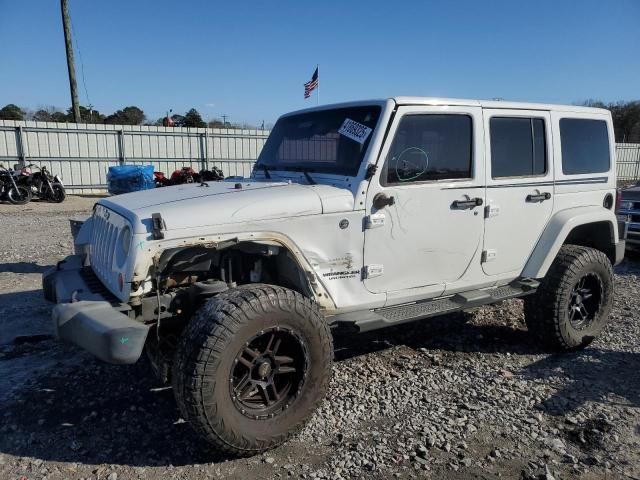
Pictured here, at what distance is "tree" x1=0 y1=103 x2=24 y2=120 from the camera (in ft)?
121

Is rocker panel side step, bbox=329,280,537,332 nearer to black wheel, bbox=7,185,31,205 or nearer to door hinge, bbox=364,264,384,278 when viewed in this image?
door hinge, bbox=364,264,384,278

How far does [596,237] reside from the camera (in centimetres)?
493

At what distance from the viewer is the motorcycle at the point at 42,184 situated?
50.7ft

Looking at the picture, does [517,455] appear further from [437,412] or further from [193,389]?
[193,389]

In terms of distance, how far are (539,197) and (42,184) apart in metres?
15.5

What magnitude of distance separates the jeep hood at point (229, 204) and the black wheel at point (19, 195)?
13.7m

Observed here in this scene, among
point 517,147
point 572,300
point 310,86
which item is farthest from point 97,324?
point 310,86

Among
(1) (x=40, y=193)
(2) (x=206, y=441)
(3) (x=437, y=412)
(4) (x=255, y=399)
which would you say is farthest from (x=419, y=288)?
(1) (x=40, y=193)

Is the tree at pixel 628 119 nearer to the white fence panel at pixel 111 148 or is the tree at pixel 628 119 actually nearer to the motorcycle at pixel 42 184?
the white fence panel at pixel 111 148

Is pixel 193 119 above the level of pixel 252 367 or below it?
above

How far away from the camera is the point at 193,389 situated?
107 inches

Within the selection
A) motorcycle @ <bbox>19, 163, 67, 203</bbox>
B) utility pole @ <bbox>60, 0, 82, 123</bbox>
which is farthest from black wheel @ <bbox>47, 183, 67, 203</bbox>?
utility pole @ <bbox>60, 0, 82, 123</bbox>

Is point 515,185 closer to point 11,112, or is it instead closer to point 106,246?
point 106,246

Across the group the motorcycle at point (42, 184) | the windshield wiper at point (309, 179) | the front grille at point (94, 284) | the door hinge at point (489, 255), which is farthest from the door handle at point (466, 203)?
the motorcycle at point (42, 184)
